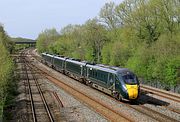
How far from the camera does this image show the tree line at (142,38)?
4797 cm

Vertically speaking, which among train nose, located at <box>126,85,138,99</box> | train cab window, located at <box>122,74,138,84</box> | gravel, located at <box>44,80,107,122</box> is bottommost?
gravel, located at <box>44,80,107,122</box>

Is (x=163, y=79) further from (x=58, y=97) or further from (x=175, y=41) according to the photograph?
(x=58, y=97)

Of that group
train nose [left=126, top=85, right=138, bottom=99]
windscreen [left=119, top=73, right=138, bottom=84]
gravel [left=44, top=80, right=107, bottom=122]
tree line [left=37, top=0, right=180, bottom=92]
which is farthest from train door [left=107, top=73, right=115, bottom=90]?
tree line [left=37, top=0, right=180, bottom=92]

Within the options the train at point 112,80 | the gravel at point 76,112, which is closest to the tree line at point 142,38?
the train at point 112,80

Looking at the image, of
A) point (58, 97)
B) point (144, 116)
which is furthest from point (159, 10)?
point (144, 116)

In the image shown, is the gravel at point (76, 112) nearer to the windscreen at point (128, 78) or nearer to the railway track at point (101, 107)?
the railway track at point (101, 107)

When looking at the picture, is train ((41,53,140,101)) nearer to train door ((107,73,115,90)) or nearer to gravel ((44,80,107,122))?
train door ((107,73,115,90))

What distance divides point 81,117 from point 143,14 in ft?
123

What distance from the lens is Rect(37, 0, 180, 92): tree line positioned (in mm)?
47969

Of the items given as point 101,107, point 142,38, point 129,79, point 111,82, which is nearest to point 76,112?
point 101,107

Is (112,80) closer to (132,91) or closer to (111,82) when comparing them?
(111,82)

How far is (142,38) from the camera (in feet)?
198

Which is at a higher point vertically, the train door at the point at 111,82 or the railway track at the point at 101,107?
the train door at the point at 111,82

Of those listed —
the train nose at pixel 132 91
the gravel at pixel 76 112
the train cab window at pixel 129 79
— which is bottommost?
the gravel at pixel 76 112
